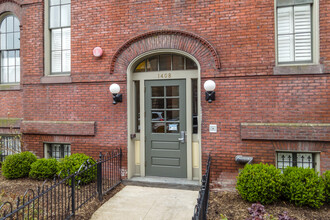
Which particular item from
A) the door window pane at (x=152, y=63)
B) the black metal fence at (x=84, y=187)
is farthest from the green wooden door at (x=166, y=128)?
the black metal fence at (x=84, y=187)

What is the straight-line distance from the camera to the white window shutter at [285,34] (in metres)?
5.66

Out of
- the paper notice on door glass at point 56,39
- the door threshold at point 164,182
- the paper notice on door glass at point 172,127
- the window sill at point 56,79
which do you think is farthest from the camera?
the paper notice on door glass at point 56,39

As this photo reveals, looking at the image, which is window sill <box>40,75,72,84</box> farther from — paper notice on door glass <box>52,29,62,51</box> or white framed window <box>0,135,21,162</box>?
white framed window <box>0,135,21,162</box>

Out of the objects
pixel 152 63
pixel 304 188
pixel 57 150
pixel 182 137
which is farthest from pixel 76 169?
pixel 304 188

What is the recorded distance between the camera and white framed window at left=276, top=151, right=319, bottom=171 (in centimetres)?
546

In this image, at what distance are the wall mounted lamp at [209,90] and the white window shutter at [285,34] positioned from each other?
5.83 ft

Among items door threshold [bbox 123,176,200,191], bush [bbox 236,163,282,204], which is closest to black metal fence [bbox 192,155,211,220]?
bush [bbox 236,163,282,204]

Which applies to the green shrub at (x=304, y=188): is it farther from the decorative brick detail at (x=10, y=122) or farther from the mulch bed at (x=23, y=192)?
the decorative brick detail at (x=10, y=122)

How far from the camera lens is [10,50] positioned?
8.09 metres

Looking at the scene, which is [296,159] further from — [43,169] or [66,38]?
[66,38]

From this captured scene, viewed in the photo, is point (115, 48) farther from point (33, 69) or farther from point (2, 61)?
point (2, 61)

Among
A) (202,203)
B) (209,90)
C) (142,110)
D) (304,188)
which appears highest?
(209,90)

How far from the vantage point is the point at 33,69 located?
7.12 metres

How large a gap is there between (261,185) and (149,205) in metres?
2.30
